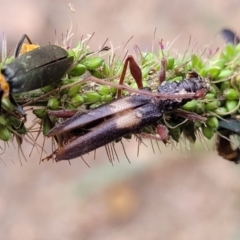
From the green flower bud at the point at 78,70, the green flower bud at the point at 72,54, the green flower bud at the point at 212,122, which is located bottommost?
the green flower bud at the point at 212,122

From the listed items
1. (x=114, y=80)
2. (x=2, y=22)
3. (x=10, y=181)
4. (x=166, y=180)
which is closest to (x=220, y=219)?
(x=166, y=180)

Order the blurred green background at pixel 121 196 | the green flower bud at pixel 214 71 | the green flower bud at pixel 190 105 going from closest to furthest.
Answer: the green flower bud at pixel 190 105
the green flower bud at pixel 214 71
the blurred green background at pixel 121 196

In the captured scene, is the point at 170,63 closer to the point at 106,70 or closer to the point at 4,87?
the point at 106,70

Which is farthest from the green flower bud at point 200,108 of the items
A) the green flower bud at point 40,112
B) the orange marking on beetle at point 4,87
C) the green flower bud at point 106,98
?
the orange marking on beetle at point 4,87

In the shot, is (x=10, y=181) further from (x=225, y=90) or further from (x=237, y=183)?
(x=225, y=90)

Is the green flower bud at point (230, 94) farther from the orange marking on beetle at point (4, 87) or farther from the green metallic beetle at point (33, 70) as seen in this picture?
the orange marking on beetle at point (4, 87)

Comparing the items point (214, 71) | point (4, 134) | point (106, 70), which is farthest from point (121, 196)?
point (4, 134)

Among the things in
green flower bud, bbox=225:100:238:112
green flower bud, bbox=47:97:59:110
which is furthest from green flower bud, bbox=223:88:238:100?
green flower bud, bbox=47:97:59:110

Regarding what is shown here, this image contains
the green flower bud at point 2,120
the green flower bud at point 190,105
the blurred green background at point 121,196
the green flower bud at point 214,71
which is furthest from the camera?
the blurred green background at point 121,196

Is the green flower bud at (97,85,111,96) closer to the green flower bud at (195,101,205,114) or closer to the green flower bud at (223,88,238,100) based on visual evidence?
the green flower bud at (195,101,205,114)
